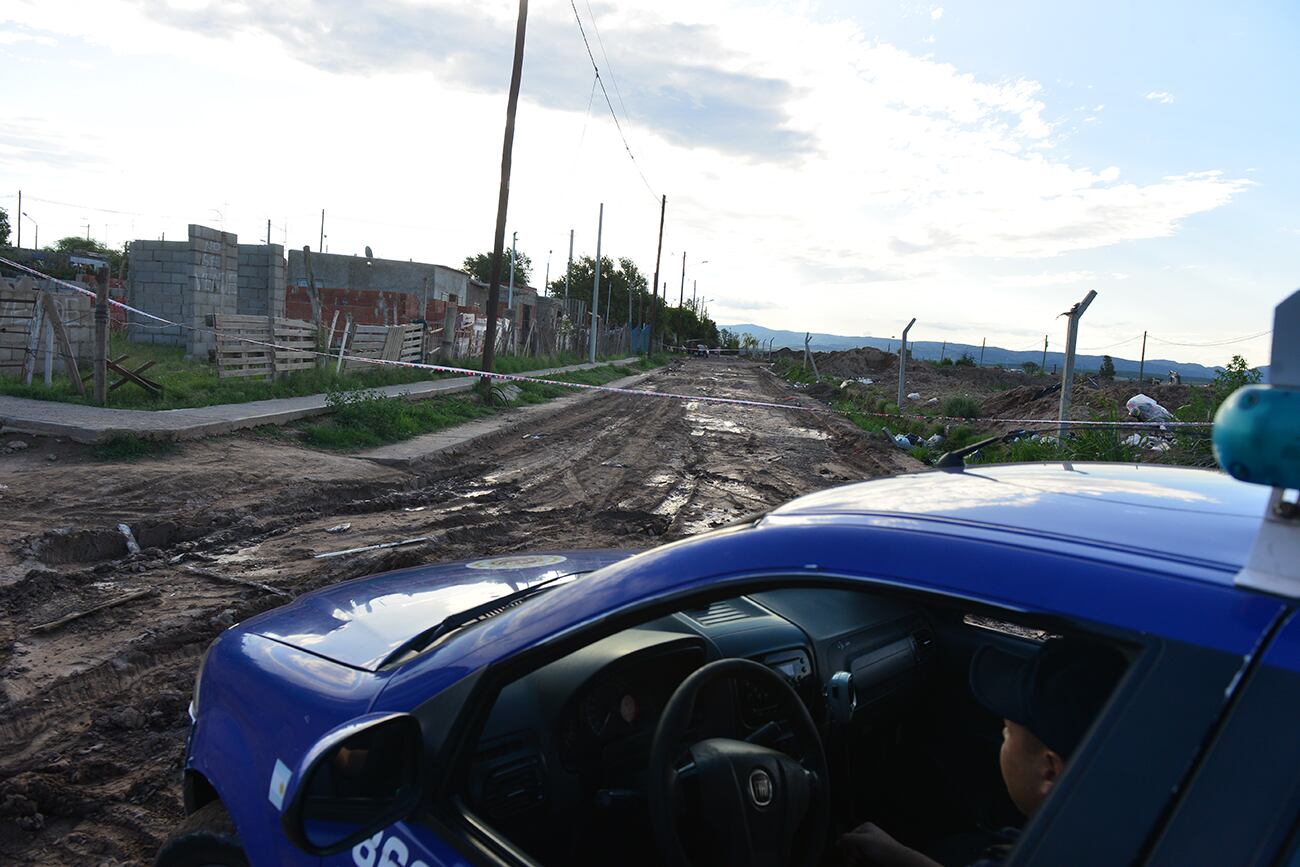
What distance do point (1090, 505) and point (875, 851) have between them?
0.83m

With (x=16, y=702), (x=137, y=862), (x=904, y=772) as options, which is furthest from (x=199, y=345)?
(x=904, y=772)

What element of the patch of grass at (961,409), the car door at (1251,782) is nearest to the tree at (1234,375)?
the patch of grass at (961,409)

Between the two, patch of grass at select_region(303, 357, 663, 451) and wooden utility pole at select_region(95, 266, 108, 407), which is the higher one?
wooden utility pole at select_region(95, 266, 108, 407)

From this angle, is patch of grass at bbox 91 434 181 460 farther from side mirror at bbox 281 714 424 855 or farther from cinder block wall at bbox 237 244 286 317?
cinder block wall at bbox 237 244 286 317

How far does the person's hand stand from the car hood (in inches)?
45.0

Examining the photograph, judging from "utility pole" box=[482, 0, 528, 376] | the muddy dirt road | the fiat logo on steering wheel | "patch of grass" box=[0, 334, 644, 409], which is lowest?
the muddy dirt road

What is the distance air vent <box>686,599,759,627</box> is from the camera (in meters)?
2.46

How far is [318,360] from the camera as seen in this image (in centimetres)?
1716

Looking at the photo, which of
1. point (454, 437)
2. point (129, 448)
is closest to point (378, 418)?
point (454, 437)

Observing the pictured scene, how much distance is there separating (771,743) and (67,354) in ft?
41.0

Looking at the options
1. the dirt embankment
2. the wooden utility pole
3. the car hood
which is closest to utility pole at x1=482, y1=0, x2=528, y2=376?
the wooden utility pole

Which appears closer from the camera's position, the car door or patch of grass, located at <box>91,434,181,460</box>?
the car door

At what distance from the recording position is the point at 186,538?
7.19 m

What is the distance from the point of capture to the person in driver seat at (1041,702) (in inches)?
50.4
